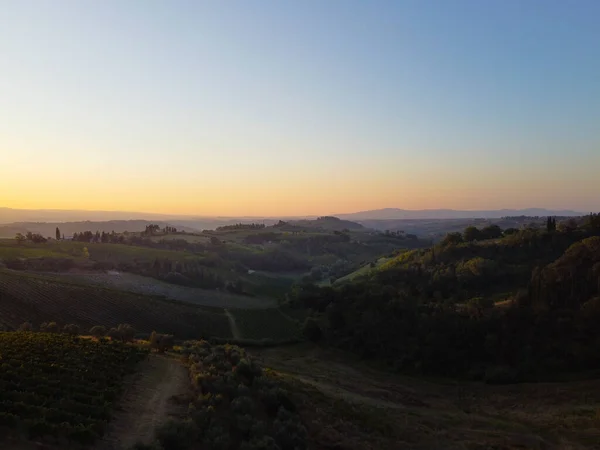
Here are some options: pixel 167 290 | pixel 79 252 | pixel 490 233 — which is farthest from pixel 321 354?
pixel 79 252

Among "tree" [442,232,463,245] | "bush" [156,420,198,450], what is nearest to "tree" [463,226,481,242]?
"tree" [442,232,463,245]

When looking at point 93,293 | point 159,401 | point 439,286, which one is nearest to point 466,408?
point 159,401

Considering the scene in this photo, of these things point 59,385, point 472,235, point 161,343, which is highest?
point 472,235

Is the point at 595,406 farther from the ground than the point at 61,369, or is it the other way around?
the point at 61,369

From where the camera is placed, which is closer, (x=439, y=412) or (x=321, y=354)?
(x=439, y=412)

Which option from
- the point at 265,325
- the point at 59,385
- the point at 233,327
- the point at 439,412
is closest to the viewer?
the point at 59,385

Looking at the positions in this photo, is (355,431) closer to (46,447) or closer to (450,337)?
(46,447)

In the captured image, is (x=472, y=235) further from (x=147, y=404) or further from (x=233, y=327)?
(x=147, y=404)
